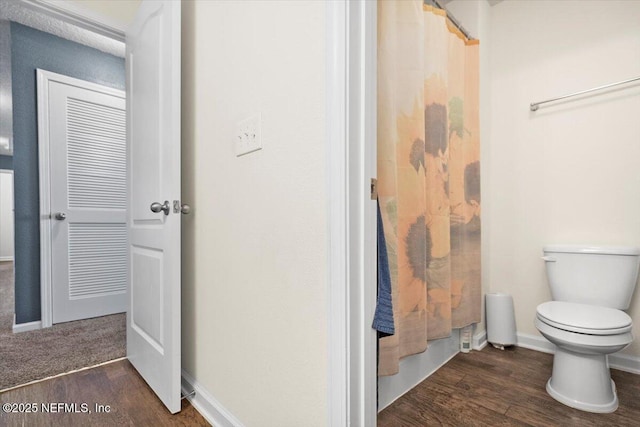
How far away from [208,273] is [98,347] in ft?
4.40

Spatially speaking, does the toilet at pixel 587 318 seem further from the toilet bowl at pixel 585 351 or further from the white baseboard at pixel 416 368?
the white baseboard at pixel 416 368

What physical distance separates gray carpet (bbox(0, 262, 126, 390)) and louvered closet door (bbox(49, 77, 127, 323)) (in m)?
0.22

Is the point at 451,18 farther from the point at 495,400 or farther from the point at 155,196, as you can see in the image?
the point at 495,400

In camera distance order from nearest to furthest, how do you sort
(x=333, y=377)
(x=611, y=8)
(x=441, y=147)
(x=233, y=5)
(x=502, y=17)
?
(x=333, y=377) → (x=233, y=5) → (x=441, y=147) → (x=611, y=8) → (x=502, y=17)

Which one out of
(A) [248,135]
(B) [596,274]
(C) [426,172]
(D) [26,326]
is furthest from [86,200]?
(B) [596,274]

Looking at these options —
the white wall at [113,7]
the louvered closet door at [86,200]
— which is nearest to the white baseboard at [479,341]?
the louvered closet door at [86,200]

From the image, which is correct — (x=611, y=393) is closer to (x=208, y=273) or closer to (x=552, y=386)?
(x=552, y=386)

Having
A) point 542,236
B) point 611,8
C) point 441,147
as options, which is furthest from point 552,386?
point 611,8

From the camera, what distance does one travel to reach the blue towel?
85cm

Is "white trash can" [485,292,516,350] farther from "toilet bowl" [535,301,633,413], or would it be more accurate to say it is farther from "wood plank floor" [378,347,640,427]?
"toilet bowl" [535,301,633,413]

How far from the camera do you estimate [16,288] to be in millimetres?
2369

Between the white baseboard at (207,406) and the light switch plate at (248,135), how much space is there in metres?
0.97

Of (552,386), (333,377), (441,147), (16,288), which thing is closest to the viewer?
(333,377)

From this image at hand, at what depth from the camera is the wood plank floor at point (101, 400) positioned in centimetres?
126
